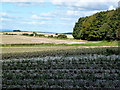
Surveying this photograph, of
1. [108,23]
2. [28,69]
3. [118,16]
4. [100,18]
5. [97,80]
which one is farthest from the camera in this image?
[100,18]

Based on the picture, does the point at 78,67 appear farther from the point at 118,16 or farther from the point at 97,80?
the point at 118,16

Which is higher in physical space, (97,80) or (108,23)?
(108,23)

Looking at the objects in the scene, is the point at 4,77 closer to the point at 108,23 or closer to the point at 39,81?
the point at 39,81

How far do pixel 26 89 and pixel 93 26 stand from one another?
4410cm

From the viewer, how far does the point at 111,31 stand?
43406mm

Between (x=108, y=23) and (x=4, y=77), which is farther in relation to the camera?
(x=108, y=23)

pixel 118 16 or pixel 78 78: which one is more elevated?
pixel 118 16

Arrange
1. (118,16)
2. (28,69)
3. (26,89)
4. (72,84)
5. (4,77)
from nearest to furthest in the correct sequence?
(26,89) < (72,84) < (4,77) < (28,69) < (118,16)

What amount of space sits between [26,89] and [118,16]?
119ft

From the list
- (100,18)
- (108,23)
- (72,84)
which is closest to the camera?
(72,84)

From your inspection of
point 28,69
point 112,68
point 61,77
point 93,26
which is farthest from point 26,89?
point 93,26

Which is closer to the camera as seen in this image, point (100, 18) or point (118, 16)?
point (118, 16)

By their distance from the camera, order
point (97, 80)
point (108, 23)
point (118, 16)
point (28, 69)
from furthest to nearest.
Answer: point (108, 23), point (118, 16), point (28, 69), point (97, 80)

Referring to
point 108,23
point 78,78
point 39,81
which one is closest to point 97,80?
point 78,78
